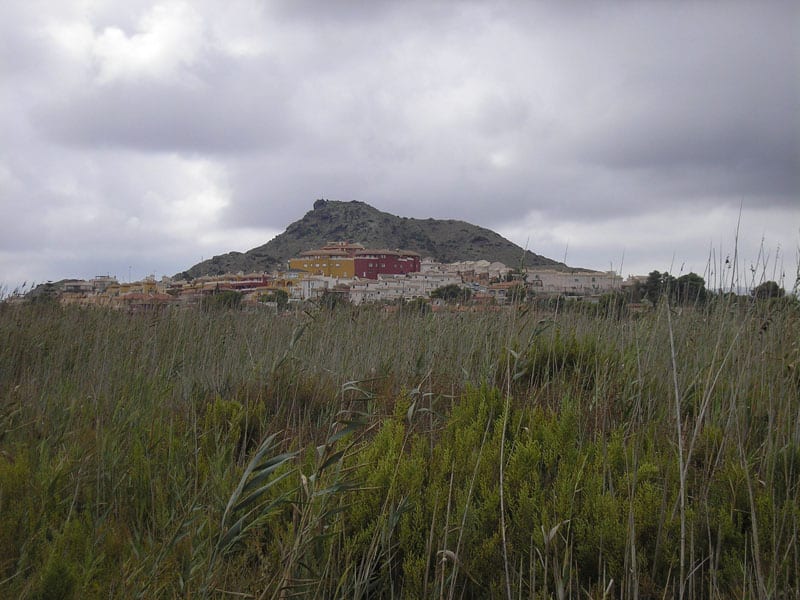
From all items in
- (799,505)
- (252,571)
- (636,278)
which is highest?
(636,278)

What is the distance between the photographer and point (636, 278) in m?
5.82

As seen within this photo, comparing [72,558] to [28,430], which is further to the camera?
[28,430]

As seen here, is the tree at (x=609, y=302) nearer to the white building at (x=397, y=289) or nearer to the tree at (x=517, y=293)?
the tree at (x=517, y=293)

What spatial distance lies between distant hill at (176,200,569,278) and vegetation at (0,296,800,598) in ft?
207

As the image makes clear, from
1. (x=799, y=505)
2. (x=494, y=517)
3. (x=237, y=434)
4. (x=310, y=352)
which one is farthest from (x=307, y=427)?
(x=799, y=505)

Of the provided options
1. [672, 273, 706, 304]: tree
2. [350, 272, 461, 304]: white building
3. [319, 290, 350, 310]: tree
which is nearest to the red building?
[350, 272, 461, 304]: white building

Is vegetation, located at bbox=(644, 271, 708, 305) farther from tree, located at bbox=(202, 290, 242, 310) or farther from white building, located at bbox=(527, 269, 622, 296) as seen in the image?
tree, located at bbox=(202, 290, 242, 310)

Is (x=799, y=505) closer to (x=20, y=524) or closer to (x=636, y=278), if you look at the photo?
(x=20, y=524)

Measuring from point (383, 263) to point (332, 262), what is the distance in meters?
4.54

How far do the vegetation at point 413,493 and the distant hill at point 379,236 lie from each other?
63.1 meters

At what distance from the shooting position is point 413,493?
224 centimetres

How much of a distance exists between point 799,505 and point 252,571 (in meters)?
Answer: 1.96

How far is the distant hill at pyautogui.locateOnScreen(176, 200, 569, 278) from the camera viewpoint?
7269cm

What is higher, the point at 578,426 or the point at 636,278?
the point at 636,278
